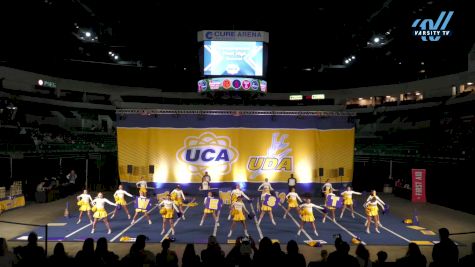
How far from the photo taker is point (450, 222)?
1881 cm

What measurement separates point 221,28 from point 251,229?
1303cm

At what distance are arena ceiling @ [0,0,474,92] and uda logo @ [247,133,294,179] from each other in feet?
22.6

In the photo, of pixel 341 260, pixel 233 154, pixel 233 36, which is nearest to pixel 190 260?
pixel 341 260

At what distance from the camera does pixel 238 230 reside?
55.6ft

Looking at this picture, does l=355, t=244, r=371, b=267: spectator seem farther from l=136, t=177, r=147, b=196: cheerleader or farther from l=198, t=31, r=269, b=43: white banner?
l=198, t=31, r=269, b=43: white banner

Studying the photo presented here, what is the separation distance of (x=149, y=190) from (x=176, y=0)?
Answer: 484 inches

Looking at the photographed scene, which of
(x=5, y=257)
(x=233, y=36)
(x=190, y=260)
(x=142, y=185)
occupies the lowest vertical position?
(x=142, y=185)

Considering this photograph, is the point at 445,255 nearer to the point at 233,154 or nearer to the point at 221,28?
the point at 233,154

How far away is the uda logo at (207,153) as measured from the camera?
25.3 meters

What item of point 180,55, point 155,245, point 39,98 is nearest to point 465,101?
point 180,55

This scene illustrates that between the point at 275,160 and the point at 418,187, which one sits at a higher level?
the point at 275,160

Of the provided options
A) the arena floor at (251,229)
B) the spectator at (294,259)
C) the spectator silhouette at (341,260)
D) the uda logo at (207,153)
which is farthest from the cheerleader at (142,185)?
the spectator silhouette at (341,260)
